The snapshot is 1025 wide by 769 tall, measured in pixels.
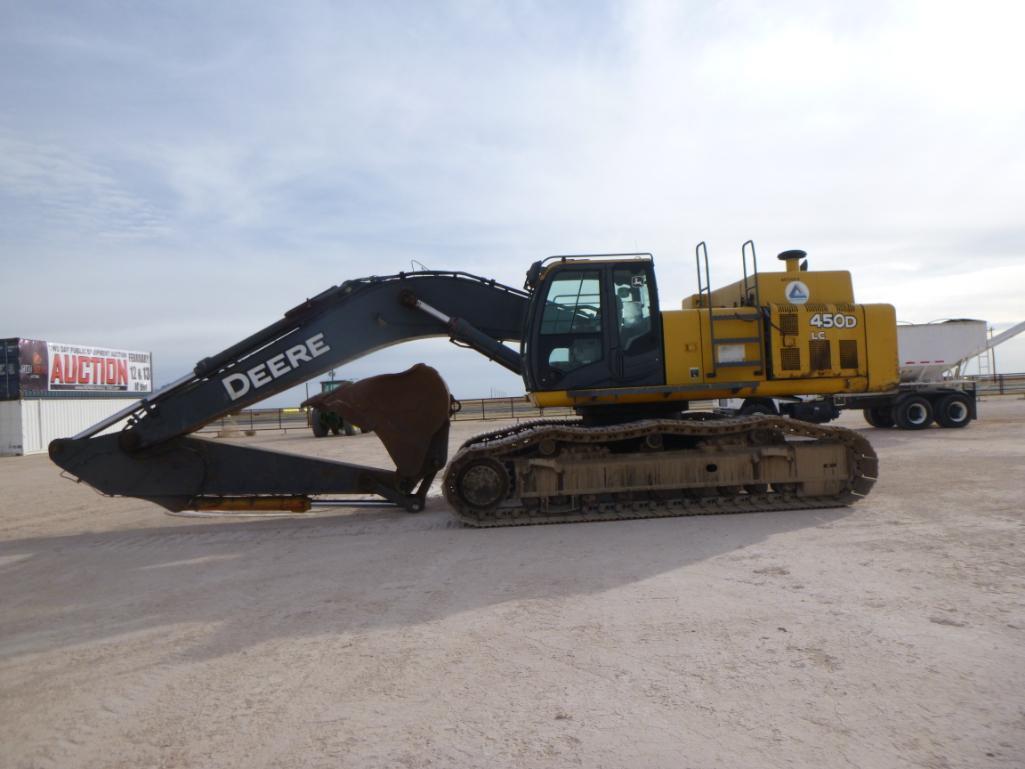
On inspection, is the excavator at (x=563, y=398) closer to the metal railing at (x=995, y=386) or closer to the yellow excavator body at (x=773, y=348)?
the yellow excavator body at (x=773, y=348)

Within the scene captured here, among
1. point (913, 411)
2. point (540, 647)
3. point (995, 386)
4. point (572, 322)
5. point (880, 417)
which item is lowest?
point (540, 647)

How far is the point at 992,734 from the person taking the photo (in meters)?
3.00

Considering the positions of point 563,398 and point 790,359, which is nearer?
point 563,398

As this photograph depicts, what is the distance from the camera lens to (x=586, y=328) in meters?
8.34

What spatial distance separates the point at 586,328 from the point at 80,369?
32.6 m

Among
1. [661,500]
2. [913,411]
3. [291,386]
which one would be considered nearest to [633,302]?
[661,500]

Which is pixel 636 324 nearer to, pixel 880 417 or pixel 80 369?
pixel 880 417

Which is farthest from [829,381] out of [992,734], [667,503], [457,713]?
[457,713]

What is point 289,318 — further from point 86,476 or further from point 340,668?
point 340,668

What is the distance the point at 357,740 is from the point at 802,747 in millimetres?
1889

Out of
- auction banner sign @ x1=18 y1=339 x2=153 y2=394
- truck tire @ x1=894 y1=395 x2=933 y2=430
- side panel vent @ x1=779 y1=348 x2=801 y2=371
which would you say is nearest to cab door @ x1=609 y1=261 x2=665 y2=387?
A: side panel vent @ x1=779 y1=348 x2=801 y2=371

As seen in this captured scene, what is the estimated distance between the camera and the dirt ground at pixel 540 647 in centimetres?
310

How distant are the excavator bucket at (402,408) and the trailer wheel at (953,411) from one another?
1581 cm

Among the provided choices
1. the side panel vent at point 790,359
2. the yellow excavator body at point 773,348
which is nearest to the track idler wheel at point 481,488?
the yellow excavator body at point 773,348
